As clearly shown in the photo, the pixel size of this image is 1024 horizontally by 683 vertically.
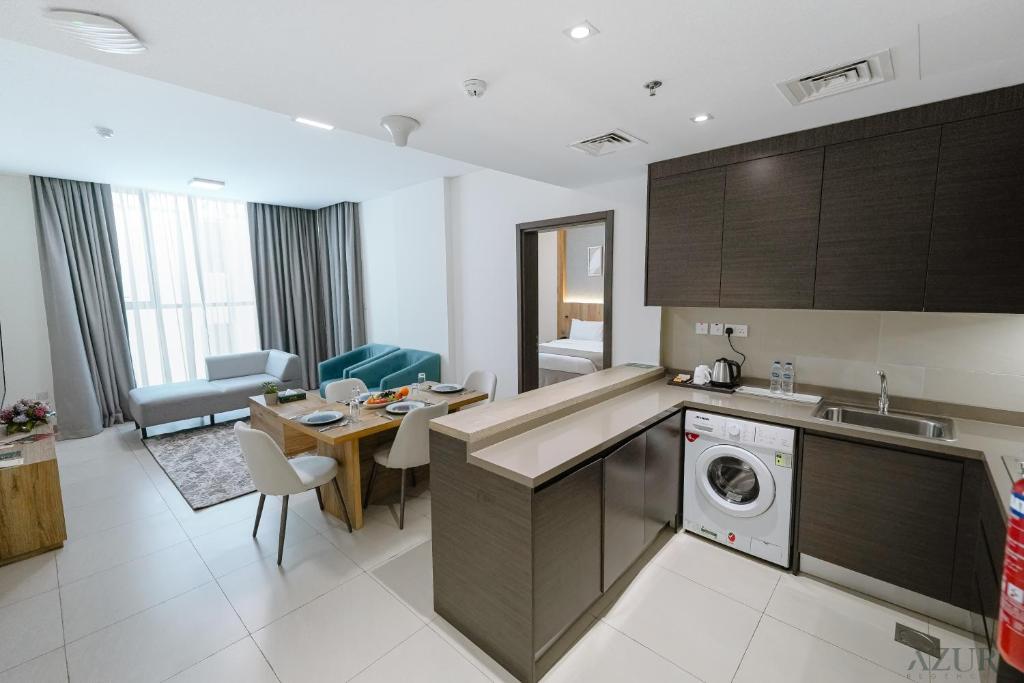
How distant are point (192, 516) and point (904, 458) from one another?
4169mm

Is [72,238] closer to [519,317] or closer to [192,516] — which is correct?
[192,516]

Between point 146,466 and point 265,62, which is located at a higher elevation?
point 265,62

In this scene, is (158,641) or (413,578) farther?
(413,578)

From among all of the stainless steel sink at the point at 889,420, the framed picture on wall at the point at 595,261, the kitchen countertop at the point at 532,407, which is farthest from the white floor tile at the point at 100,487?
the framed picture on wall at the point at 595,261

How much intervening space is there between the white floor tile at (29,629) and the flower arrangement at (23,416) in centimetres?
144

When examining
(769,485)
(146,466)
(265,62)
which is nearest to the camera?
(265,62)

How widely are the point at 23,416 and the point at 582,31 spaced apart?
14.0ft

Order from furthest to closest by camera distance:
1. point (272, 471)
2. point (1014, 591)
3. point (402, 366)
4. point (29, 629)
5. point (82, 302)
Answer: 1. point (402, 366)
2. point (82, 302)
3. point (272, 471)
4. point (29, 629)
5. point (1014, 591)

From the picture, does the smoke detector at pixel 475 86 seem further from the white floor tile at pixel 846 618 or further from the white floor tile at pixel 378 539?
the white floor tile at pixel 846 618

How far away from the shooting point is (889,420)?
229cm

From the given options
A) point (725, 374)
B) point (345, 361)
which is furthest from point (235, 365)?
point (725, 374)

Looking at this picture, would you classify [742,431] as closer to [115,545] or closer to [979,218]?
[979,218]

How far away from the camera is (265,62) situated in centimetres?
151

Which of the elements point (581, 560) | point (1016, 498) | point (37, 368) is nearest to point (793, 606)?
point (581, 560)
